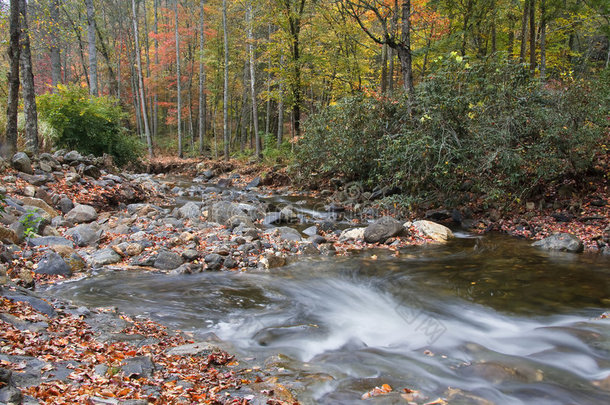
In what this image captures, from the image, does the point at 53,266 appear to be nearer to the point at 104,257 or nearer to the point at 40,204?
the point at 104,257

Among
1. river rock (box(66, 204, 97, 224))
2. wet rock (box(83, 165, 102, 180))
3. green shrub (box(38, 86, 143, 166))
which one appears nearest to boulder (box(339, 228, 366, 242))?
river rock (box(66, 204, 97, 224))

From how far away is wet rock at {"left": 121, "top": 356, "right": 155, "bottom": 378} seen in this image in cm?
316

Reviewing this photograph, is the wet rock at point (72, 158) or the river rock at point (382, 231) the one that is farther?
the wet rock at point (72, 158)

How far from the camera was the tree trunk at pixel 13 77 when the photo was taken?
32.8 feet

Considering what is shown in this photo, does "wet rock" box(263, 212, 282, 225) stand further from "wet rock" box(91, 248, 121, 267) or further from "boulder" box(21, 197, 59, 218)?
"boulder" box(21, 197, 59, 218)

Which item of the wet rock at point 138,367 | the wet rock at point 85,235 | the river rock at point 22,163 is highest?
the river rock at point 22,163

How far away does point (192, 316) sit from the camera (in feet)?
17.5

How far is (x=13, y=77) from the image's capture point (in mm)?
10359

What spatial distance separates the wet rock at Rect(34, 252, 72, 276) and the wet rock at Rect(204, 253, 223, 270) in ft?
7.28

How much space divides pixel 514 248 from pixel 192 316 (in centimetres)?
680

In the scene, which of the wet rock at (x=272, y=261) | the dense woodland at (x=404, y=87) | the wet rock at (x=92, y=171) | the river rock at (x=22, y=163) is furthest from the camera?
the wet rock at (x=92, y=171)

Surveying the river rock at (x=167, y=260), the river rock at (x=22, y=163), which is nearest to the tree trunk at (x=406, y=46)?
the river rock at (x=167, y=260)

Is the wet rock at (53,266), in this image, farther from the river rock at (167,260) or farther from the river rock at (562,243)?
→ the river rock at (562,243)

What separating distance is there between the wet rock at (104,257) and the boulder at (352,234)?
485cm
